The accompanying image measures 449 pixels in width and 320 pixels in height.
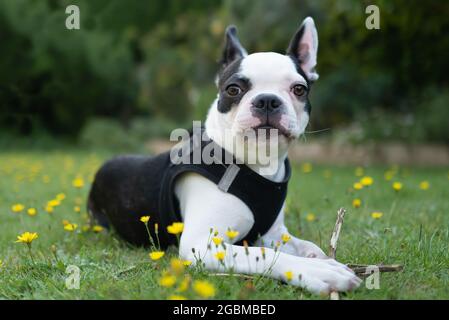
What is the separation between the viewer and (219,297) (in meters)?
2.01

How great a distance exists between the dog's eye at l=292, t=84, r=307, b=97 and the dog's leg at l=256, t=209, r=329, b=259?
0.72m

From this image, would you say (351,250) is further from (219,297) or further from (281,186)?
(219,297)

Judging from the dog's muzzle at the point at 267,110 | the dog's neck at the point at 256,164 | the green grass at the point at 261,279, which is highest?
the dog's muzzle at the point at 267,110

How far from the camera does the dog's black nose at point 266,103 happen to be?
2.58 meters

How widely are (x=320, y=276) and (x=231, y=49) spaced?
5.23ft

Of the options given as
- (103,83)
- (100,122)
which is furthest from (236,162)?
(103,83)

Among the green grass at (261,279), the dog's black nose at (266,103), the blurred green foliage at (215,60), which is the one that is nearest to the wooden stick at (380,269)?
the green grass at (261,279)

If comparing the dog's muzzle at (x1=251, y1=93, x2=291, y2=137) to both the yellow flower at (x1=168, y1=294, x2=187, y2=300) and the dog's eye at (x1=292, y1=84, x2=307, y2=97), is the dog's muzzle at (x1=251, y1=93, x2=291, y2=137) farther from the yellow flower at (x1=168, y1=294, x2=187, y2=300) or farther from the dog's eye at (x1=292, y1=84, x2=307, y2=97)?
the yellow flower at (x1=168, y1=294, x2=187, y2=300)

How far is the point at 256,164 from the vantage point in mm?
2750

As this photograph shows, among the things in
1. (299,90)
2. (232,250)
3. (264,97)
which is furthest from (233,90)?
(232,250)

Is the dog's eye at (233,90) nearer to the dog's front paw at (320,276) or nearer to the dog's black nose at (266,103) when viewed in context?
the dog's black nose at (266,103)

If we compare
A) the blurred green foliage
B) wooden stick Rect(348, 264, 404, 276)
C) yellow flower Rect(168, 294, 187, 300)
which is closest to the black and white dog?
wooden stick Rect(348, 264, 404, 276)

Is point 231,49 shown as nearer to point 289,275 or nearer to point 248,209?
point 248,209

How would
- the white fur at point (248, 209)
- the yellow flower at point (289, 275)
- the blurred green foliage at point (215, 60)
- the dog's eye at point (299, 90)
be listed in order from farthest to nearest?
the blurred green foliage at point (215, 60) → the dog's eye at point (299, 90) → the white fur at point (248, 209) → the yellow flower at point (289, 275)
